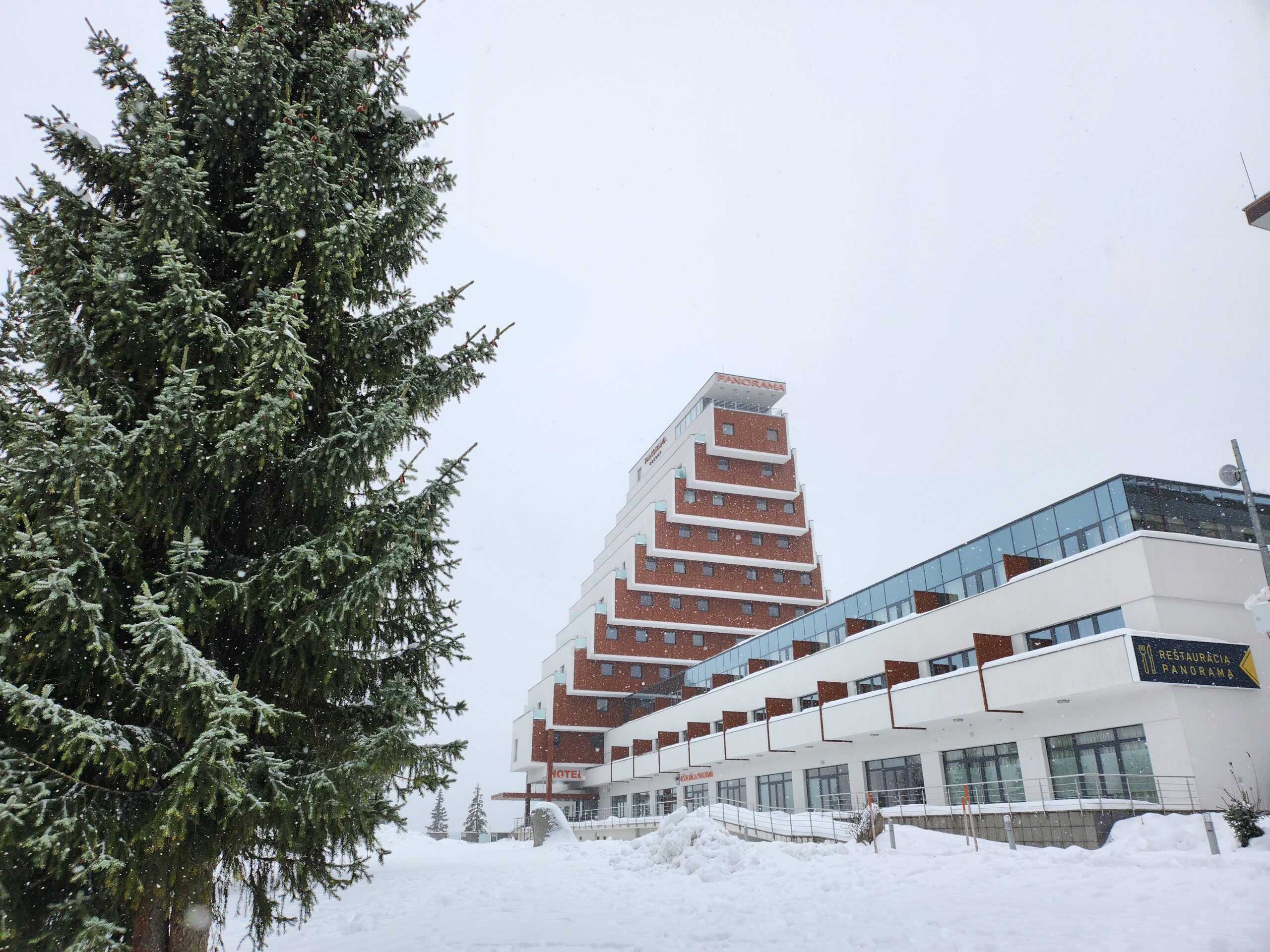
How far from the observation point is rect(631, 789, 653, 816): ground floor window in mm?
54438

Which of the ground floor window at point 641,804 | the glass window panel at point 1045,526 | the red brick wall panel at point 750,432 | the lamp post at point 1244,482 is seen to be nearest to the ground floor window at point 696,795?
the ground floor window at point 641,804

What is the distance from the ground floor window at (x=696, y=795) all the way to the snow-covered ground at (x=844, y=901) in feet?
88.1

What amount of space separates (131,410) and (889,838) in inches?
788

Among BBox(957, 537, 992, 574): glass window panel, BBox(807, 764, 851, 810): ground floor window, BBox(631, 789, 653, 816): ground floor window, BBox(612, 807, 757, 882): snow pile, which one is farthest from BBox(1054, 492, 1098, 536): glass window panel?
BBox(631, 789, 653, 816): ground floor window

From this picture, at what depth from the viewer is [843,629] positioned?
3816cm

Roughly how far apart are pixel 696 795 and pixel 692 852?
30.1 m

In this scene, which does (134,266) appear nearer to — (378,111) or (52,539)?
(52,539)

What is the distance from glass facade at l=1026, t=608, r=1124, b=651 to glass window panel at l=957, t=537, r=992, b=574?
15.3ft

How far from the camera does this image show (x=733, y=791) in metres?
43.2

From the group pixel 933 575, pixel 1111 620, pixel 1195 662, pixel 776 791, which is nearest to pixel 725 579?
pixel 776 791

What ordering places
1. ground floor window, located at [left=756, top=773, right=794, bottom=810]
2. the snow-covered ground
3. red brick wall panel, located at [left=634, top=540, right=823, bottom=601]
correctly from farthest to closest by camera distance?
red brick wall panel, located at [left=634, top=540, right=823, bottom=601], ground floor window, located at [left=756, top=773, right=794, bottom=810], the snow-covered ground

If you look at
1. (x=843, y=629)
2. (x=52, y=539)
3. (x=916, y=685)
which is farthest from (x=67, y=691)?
(x=843, y=629)

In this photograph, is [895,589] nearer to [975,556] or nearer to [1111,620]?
[975,556]

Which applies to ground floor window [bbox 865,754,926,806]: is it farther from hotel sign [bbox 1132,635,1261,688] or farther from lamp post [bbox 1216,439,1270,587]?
lamp post [bbox 1216,439,1270,587]
